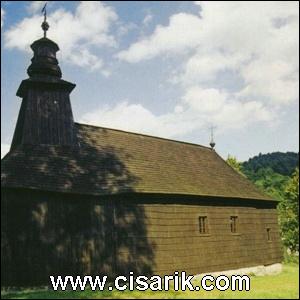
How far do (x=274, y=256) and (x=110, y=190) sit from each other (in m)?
13.3

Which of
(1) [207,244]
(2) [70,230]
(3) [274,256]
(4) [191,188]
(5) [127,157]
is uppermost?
(5) [127,157]

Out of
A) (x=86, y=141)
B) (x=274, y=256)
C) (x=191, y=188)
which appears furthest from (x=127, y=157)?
(x=274, y=256)

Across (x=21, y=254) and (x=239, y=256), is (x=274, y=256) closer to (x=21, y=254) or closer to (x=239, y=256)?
(x=239, y=256)

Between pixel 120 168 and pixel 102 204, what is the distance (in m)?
2.78

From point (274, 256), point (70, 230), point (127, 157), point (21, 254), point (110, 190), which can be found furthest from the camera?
point (274, 256)

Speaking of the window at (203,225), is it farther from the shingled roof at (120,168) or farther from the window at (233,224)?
the window at (233,224)

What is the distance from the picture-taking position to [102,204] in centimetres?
1825

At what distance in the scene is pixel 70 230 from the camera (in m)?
17.3

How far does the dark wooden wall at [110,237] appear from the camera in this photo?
16312 millimetres

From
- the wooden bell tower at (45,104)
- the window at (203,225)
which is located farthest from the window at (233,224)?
the wooden bell tower at (45,104)

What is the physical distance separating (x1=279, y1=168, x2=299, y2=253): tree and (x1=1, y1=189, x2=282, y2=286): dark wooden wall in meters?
21.3

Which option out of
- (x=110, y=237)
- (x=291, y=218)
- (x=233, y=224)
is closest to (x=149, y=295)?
(x=110, y=237)

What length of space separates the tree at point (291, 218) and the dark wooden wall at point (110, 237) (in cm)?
2133

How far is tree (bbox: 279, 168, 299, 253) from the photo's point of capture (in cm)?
4219
